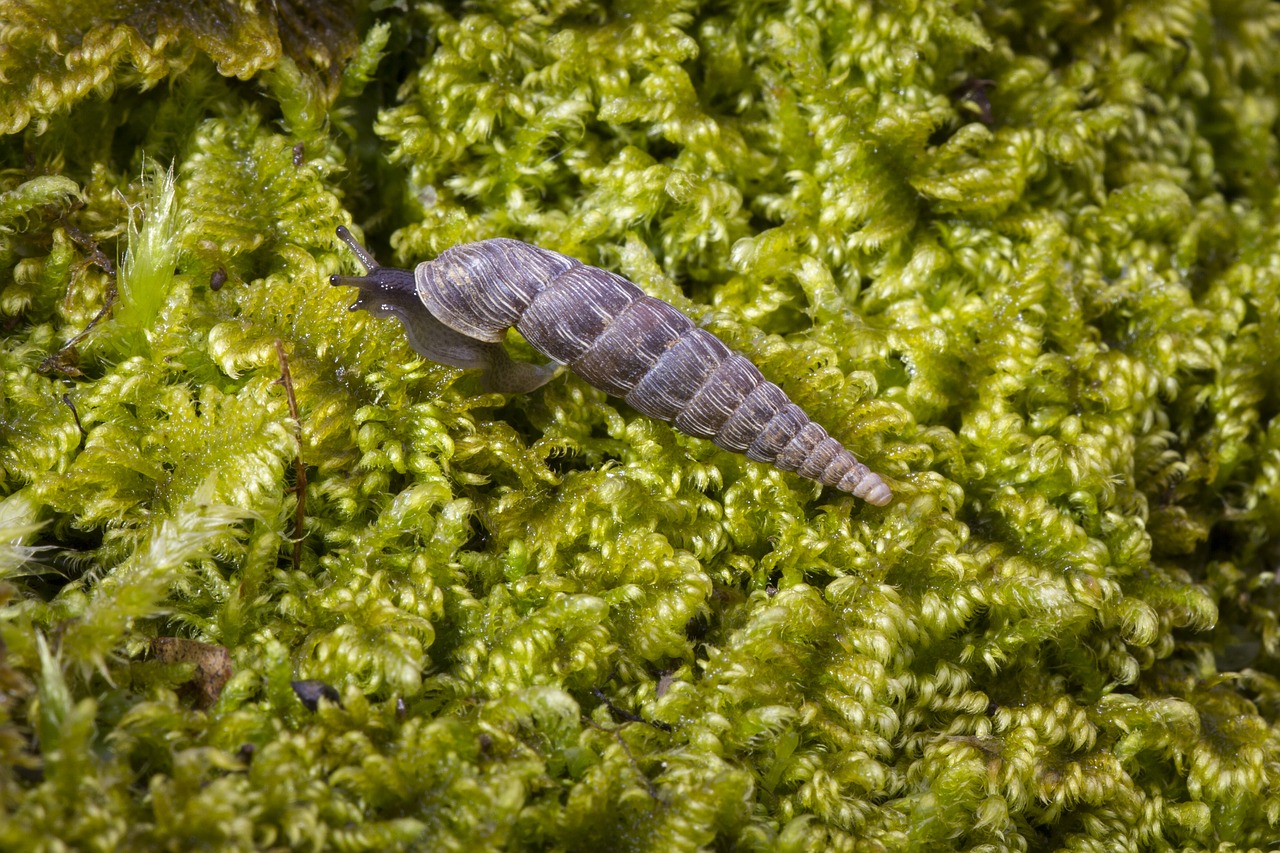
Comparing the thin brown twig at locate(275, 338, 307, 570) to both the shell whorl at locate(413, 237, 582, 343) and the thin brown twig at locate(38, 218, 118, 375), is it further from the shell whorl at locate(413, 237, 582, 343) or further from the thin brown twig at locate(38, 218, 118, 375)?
the thin brown twig at locate(38, 218, 118, 375)

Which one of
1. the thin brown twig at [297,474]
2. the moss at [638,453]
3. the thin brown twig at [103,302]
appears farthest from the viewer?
the thin brown twig at [103,302]

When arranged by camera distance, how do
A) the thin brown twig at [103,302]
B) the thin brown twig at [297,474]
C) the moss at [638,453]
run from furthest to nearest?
1. the thin brown twig at [103,302]
2. the thin brown twig at [297,474]
3. the moss at [638,453]

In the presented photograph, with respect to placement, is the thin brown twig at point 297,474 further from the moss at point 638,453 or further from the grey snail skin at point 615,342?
the grey snail skin at point 615,342

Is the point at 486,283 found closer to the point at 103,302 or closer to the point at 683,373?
the point at 683,373

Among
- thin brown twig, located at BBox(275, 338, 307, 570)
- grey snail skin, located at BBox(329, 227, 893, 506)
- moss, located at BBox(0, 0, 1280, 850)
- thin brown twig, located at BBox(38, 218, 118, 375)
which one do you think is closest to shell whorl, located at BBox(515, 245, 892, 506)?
grey snail skin, located at BBox(329, 227, 893, 506)

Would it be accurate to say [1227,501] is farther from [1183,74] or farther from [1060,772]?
[1183,74]

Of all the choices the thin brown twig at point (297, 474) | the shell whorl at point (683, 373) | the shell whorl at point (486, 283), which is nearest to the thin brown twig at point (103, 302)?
the thin brown twig at point (297, 474)
